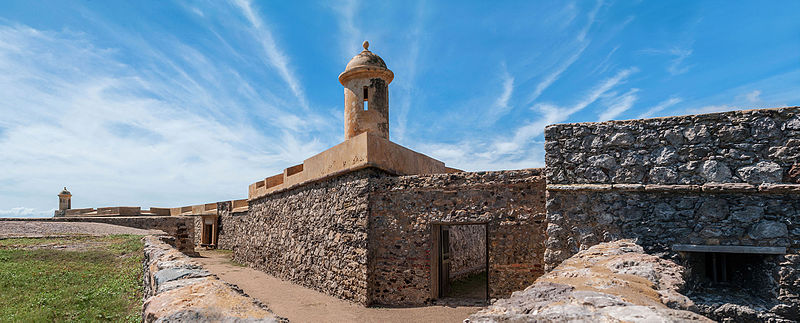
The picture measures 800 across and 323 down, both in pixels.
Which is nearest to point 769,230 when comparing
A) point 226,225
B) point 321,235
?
point 321,235

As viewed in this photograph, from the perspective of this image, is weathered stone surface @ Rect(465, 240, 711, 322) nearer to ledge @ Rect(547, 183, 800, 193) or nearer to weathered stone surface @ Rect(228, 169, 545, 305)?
ledge @ Rect(547, 183, 800, 193)

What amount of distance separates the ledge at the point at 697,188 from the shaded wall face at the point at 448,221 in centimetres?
146

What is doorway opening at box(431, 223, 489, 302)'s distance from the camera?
8.96 meters

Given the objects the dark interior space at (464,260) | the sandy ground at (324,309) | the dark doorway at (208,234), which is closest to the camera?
the sandy ground at (324,309)

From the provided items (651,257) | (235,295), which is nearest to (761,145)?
(651,257)

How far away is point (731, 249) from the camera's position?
5.35 meters

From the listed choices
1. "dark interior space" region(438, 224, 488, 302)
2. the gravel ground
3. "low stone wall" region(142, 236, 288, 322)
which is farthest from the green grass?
the gravel ground

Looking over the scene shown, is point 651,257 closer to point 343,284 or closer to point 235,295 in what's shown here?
point 235,295

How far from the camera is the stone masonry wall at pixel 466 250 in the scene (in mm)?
13320

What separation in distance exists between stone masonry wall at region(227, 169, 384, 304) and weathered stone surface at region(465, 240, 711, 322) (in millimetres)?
5191

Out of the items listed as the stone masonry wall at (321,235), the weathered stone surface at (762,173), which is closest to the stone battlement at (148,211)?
the stone masonry wall at (321,235)

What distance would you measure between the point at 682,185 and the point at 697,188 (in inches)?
6.6

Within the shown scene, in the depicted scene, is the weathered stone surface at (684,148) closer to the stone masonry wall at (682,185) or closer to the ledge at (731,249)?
the stone masonry wall at (682,185)

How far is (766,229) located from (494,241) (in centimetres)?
397
